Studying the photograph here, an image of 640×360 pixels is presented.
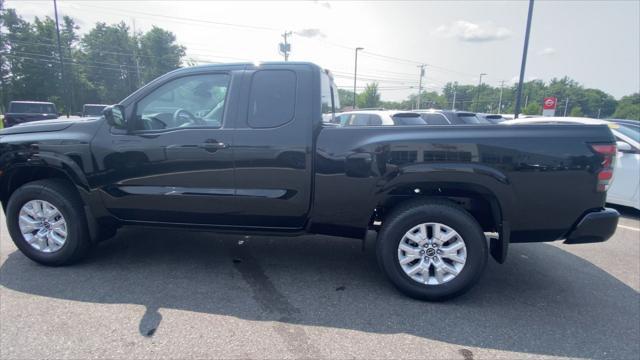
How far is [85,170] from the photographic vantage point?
3.37 meters

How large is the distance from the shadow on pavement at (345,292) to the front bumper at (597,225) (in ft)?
2.12

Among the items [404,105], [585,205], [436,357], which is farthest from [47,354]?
[404,105]

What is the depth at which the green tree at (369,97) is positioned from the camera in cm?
6030

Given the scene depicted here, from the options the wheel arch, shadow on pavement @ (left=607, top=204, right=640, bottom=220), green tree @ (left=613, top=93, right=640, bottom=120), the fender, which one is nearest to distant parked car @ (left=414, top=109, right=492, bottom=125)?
shadow on pavement @ (left=607, top=204, right=640, bottom=220)

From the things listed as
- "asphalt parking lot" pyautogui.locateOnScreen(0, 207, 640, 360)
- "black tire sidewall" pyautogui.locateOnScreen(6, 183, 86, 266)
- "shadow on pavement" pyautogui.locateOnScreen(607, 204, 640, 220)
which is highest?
"black tire sidewall" pyautogui.locateOnScreen(6, 183, 86, 266)

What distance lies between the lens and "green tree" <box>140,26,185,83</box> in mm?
61406

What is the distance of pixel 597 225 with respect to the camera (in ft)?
9.34

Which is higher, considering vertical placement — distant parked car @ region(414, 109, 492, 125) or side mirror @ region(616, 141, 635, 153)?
distant parked car @ region(414, 109, 492, 125)

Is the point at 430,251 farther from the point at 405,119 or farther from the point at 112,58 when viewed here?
the point at 112,58

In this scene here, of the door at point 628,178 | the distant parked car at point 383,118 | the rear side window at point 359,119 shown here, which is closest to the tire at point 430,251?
the door at point 628,178

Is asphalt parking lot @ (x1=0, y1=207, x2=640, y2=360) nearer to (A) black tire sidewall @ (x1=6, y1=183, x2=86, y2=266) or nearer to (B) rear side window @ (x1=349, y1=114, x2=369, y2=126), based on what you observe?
(A) black tire sidewall @ (x1=6, y1=183, x2=86, y2=266)

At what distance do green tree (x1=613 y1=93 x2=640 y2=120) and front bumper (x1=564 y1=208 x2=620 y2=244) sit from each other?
81.5 meters

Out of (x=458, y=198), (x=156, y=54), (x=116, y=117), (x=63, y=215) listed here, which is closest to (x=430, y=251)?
(x=458, y=198)

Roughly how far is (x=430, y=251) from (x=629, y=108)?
8917 cm
